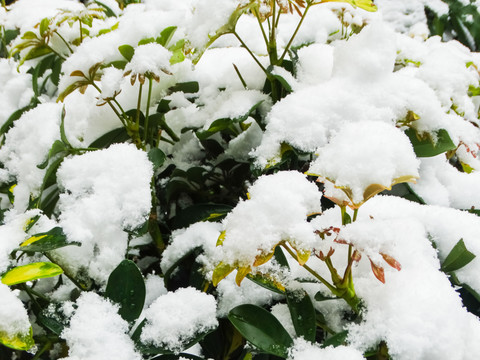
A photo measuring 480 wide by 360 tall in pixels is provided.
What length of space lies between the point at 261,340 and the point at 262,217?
160mm

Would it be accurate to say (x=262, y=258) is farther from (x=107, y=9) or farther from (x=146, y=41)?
(x=107, y=9)

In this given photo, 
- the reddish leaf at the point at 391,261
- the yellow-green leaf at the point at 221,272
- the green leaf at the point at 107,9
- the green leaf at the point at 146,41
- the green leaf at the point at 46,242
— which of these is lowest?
the green leaf at the point at 46,242

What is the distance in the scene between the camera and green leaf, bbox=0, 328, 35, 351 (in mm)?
496

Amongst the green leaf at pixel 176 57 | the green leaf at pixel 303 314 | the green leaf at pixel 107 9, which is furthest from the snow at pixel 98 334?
the green leaf at pixel 107 9

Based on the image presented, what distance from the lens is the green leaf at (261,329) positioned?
51 cm

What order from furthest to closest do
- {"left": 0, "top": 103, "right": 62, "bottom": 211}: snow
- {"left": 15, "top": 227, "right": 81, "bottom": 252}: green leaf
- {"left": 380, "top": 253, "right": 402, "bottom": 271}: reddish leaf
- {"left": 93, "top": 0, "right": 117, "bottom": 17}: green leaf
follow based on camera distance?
{"left": 93, "top": 0, "right": 117, "bottom": 17}: green leaf → {"left": 0, "top": 103, "right": 62, "bottom": 211}: snow → {"left": 15, "top": 227, "right": 81, "bottom": 252}: green leaf → {"left": 380, "top": 253, "right": 402, "bottom": 271}: reddish leaf

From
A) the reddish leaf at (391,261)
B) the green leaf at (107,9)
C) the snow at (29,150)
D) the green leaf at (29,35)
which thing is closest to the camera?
the reddish leaf at (391,261)

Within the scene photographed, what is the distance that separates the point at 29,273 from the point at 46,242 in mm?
A: 50

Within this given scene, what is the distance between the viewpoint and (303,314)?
0.55 m

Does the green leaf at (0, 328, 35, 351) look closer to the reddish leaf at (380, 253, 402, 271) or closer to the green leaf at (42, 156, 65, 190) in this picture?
the green leaf at (42, 156, 65, 190)

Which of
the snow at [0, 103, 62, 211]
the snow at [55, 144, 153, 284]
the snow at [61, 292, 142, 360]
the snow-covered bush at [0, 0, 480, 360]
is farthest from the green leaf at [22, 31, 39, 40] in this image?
the snow at [61, 292, 142, 360]

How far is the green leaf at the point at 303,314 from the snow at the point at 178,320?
11cm

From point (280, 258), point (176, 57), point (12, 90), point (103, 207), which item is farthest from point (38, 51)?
point (280, 258)

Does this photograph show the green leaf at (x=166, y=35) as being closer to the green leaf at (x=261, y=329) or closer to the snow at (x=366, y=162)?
the snow at (x=366, y=162)
